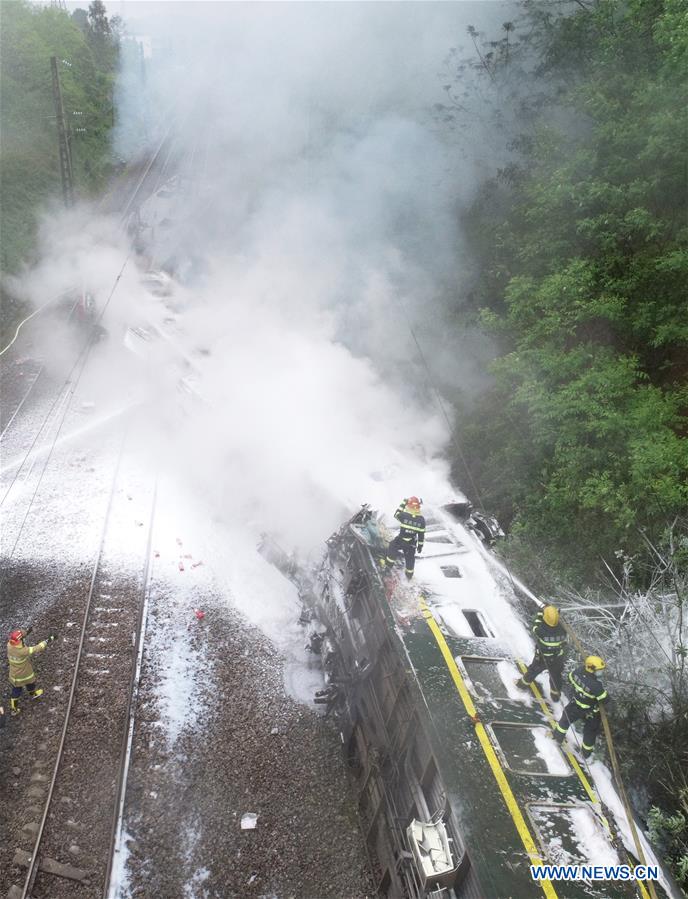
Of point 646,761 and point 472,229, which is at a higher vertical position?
point 472,229

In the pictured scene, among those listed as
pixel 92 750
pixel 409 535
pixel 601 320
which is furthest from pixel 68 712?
pixel 601 320

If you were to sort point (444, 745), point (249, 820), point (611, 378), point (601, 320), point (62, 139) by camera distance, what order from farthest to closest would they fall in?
point (62, 139), point (601, 320), point (611, 378), point (249, 820), point (444, 745)

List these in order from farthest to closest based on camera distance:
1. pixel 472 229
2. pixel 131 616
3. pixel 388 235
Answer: pixel 388 235
pixel 472 229
pixel 131 616

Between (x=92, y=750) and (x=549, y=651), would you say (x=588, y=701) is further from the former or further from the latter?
(x=92, y=750)

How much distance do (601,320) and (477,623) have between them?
5.10 meters

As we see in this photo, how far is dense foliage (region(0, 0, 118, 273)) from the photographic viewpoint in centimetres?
1930

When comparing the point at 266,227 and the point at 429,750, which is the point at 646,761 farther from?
the point at 266,227

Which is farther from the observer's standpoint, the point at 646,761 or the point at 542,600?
the point at 542,600

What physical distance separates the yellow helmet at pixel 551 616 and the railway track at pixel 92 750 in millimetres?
4836

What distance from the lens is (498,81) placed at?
13.9 metres

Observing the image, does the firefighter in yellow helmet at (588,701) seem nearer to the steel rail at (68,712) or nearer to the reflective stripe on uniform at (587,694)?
the reflective stripe on uniform at (587,694)

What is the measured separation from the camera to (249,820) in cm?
627

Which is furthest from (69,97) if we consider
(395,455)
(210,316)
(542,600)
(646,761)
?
(646,761)

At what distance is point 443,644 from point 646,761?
218 cm
